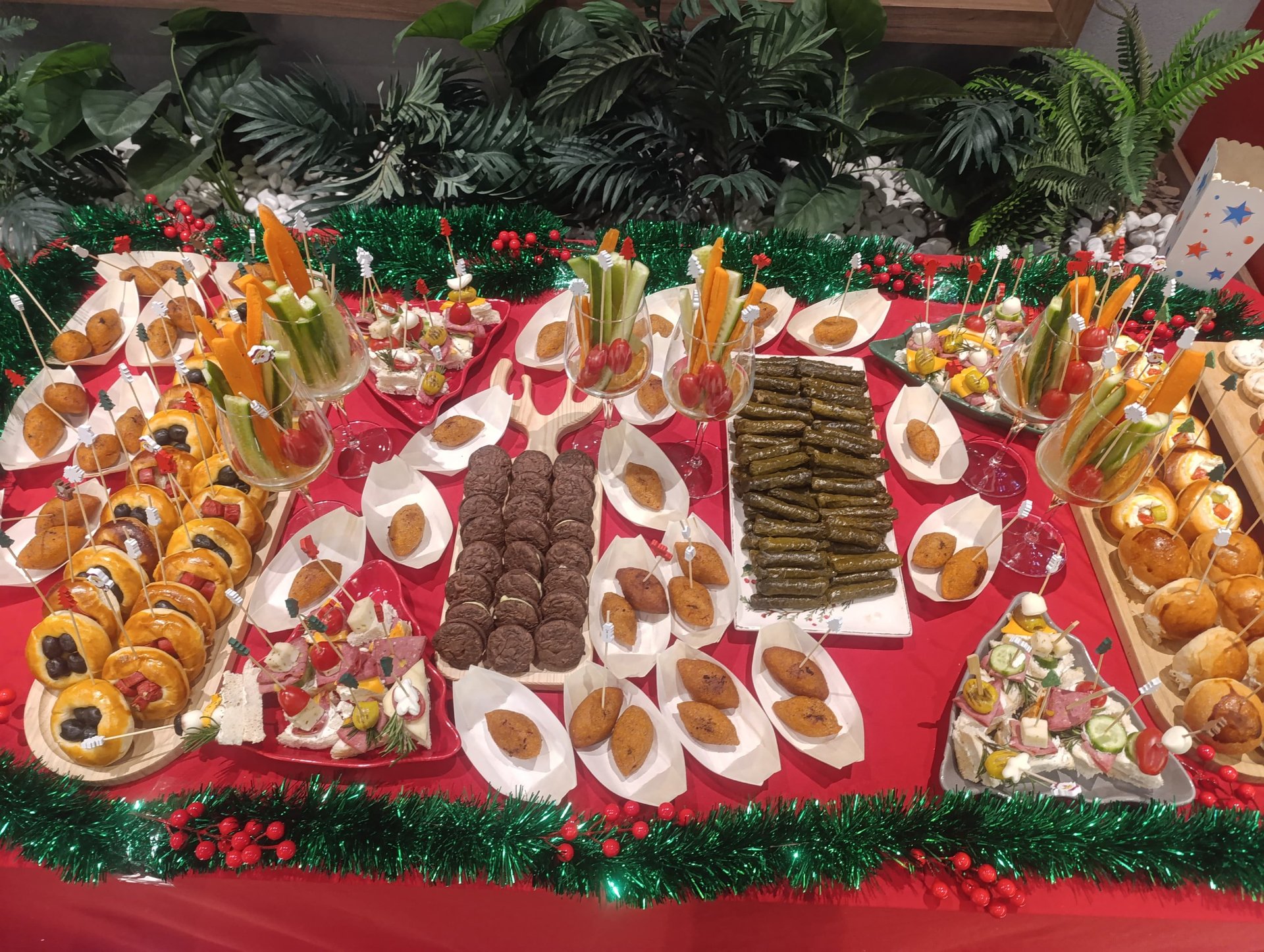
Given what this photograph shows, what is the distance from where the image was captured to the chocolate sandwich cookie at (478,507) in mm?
2910

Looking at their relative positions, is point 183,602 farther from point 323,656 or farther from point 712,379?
point 712,379

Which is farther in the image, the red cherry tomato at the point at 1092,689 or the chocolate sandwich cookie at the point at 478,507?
the chocolate sandwich cookie at the point at 478,507

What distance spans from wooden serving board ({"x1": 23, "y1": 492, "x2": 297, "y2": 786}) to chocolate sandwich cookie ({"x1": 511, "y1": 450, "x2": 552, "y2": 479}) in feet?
3.76

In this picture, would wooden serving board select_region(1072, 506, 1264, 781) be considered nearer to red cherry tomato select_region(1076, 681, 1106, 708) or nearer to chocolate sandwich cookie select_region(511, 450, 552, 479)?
red cherry tomato select_region(1076, 681, 1106, 708)

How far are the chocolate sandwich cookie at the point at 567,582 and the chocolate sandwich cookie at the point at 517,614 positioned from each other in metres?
0.11

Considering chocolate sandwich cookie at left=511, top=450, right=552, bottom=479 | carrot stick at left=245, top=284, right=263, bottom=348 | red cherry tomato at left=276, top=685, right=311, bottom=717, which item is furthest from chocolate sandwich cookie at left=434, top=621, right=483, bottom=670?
carrot stick at left=245, top=284, right=263, bottom=348

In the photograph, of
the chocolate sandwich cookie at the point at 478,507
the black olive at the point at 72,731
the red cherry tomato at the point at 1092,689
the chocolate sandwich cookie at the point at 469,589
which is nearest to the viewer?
the black olive at the point at 72,731

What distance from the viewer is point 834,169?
5.50 meters

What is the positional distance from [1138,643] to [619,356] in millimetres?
2204

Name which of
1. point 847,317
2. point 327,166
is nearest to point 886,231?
point 847,317

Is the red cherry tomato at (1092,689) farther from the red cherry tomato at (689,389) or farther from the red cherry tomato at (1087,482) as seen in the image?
the red cherry tomato at (689,389)

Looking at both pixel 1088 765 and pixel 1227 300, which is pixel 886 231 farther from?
pixel 1088 765

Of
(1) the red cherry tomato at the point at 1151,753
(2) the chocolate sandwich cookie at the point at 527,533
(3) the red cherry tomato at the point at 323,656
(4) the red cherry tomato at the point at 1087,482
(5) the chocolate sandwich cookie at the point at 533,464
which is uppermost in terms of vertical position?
(4) the red cherry tomato at the point at 1087,482

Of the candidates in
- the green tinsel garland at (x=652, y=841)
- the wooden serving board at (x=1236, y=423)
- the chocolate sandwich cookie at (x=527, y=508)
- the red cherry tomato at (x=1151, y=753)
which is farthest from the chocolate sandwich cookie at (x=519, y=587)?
the wooden serving board at (x=1236, y=423)
